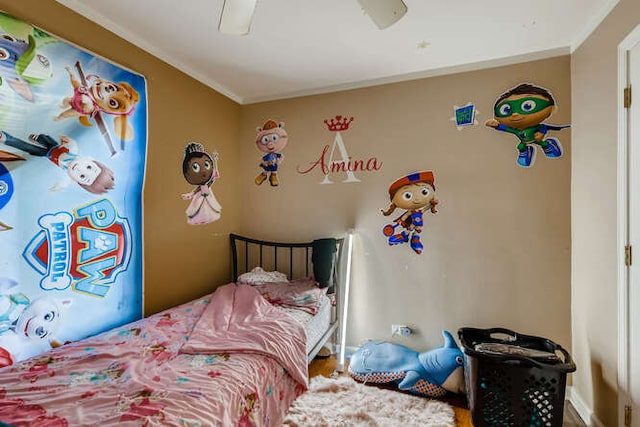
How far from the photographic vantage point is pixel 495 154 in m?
2.29

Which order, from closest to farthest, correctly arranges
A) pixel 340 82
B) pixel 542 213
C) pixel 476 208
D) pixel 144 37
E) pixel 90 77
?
pixel 90 77, pixel 144 37, pixel 542 213, pixel 476 208, pixel 340 82

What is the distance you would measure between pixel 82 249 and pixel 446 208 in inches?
96.6

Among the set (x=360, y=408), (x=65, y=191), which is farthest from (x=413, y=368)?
(x=65, y=191)

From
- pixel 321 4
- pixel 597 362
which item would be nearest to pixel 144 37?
pixel 321 4

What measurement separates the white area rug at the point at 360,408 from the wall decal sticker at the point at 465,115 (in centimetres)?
199

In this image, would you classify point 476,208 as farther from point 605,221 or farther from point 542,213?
point 605,221

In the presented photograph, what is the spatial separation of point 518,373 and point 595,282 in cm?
73

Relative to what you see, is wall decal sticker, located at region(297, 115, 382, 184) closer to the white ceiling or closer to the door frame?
the white ceiling

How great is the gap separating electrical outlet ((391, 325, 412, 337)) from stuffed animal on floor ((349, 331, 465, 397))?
0.10m

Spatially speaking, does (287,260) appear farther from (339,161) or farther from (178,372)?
(178,372)

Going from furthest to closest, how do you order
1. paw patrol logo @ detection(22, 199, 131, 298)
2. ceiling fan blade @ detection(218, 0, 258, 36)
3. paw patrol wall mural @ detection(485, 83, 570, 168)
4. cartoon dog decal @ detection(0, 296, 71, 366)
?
paw patrol wall mural @ detection(485, 83, 570, 168) < paw patrol logo @ detection(22, 199, 131, 298) < cartoon dog decal @ detection(0, 296, 71, 366) < ceiling fan blade @ detection(218, 0, 258, 36)

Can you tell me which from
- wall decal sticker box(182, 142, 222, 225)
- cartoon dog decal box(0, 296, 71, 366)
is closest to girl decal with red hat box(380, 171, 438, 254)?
wall decal sticker box(182, 142, 222, 225)

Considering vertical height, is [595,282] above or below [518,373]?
above

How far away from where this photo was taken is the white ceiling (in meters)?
1.72
